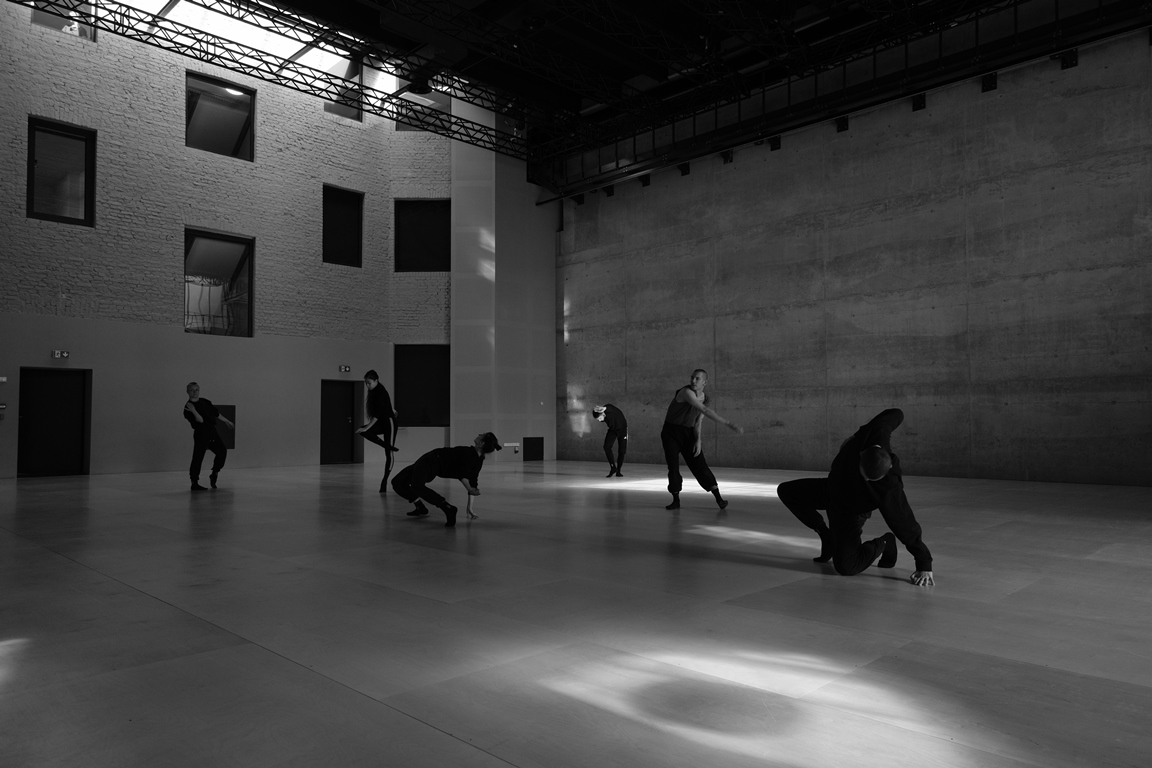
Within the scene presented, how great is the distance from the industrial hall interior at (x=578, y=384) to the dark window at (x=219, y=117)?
0.11 meters

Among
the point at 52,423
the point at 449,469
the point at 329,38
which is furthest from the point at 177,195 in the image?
the point at 449,469

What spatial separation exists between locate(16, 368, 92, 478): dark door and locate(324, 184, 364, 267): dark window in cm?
726

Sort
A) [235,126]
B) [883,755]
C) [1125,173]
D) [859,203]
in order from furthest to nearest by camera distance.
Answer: [235,126], [859,203], [1125,173], [883,755]

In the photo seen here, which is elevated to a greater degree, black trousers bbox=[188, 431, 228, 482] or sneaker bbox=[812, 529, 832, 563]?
black trousers bbox=[188, 431, 228, 482]

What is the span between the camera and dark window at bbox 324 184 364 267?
72.6 ft

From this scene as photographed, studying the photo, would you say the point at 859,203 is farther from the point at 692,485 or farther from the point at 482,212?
the point at 482,212

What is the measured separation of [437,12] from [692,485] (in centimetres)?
1104

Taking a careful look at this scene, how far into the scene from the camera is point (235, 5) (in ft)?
52.0

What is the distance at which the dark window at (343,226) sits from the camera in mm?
22141

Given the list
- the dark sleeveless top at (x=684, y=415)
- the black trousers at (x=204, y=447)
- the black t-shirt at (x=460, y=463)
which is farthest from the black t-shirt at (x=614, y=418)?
the black t-shirt at (x=460, y=463)

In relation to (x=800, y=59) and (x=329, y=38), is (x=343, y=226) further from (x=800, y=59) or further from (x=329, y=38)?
(x=800, y=59)

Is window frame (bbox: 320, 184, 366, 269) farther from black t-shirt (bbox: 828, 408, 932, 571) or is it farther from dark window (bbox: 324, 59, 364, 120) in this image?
black t-shirt (bbox: 828, 408, 932, 571)

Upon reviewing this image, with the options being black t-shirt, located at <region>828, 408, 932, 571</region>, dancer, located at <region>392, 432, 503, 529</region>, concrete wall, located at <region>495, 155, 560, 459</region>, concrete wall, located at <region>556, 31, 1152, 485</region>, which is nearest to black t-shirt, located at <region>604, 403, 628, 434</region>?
concrete wall, located at <region>556, 31, 1152, 485</region>

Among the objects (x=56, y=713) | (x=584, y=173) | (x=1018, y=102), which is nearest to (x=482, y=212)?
(x=584, y=173)
